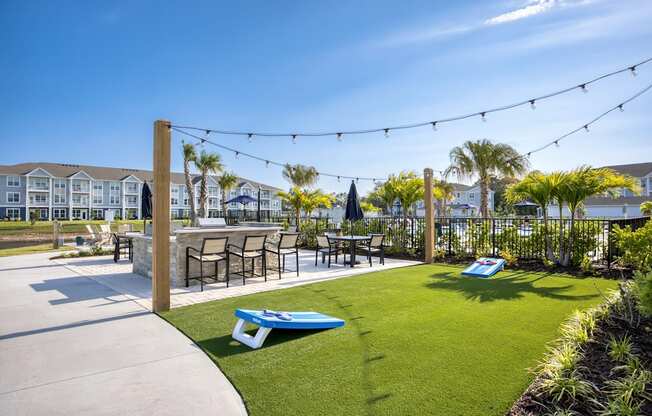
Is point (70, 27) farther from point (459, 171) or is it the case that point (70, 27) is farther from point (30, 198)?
point (30, 198)

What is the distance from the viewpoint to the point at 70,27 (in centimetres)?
1000

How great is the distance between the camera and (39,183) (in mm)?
49031

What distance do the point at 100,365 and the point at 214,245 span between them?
3.46 m

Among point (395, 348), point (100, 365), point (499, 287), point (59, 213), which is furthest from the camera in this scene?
point (59, 213)

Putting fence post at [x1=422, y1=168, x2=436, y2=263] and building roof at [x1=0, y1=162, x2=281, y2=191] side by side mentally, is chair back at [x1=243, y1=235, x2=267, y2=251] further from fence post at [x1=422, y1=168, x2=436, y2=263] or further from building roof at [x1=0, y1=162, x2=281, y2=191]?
building roof at [x1=0, y1=162, x2=281, y2=191]

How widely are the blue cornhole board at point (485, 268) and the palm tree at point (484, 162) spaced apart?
1298 centimetres

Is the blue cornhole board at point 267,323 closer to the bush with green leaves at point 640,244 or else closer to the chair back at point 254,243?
the chair back at point 254,243

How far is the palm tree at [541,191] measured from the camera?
8.53 m

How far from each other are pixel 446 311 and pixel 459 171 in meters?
18.6

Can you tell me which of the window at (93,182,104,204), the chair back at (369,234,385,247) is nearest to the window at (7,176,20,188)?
the window at (93,182,104,204)

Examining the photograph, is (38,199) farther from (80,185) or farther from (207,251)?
(207,251)

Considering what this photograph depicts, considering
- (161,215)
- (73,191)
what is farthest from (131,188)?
(161,215)

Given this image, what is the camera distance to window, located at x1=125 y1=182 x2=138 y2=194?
5516 cm

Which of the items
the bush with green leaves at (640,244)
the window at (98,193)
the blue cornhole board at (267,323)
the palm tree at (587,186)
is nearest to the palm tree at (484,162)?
the palm tree at (587,186)
